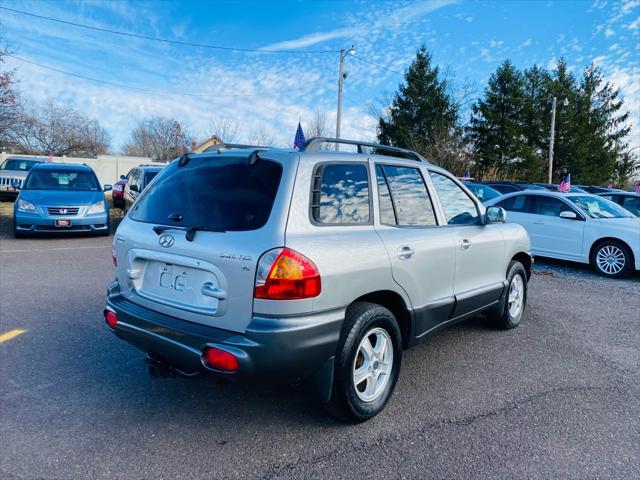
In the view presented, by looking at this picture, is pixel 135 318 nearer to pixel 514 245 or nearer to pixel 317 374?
pixel 317 374

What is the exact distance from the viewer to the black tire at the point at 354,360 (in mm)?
2768

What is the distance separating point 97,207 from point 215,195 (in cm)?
877

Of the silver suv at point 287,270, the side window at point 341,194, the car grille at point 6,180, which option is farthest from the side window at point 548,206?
the car grille at point 6,180

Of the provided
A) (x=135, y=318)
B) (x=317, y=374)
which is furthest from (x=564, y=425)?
(x=135, y=318)

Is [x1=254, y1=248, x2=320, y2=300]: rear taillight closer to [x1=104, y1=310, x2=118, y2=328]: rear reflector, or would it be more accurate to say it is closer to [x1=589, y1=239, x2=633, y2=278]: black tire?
[x1=104, y1=310, x2=118, y2=328]: rear reflector

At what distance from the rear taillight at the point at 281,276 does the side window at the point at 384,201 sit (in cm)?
91

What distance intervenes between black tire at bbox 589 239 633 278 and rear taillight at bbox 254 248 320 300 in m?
7.89

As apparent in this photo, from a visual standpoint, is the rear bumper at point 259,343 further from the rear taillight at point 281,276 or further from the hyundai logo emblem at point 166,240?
the hyundai logo emblem at point 166,240

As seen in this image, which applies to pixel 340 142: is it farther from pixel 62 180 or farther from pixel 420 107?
pixel 420 107

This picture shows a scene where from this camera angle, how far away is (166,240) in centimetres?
289

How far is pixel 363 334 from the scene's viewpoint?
2893mm

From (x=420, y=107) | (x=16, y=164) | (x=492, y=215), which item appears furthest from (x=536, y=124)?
(x=492, y=215)

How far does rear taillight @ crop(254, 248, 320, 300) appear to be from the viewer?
2473mm

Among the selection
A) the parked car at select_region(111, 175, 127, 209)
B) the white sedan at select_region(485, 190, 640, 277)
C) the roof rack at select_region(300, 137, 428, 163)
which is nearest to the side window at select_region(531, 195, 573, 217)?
the white sedan at select_region(485, 190, 640, 277)
